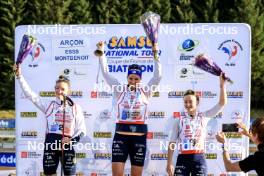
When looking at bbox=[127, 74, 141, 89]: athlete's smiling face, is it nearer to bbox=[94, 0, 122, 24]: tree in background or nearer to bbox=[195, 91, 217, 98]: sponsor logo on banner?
bbox=[195, 91, 217, 98]: sponsor logo on banner

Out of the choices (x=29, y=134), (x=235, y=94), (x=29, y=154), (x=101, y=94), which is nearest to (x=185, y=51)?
(x=235, y=94)

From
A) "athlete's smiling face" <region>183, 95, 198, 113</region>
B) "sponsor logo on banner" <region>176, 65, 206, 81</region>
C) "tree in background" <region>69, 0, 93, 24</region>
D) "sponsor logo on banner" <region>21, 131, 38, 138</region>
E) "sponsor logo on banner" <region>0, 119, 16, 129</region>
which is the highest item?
"tree in background" <region>69, 0, 93, 24</region>

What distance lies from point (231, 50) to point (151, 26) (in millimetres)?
1050

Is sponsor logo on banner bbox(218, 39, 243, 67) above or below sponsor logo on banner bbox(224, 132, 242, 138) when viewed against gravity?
above

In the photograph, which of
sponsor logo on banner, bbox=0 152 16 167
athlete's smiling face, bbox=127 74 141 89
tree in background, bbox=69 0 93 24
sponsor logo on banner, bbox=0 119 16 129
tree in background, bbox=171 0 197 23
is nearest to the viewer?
athlete's smiling face, bbox=127 74 141 89

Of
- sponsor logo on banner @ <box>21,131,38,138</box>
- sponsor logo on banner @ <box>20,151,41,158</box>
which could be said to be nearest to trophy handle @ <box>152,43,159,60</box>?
sponsor logo on banner @ <box>21,131,38,138</box>

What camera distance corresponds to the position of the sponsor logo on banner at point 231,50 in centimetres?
601

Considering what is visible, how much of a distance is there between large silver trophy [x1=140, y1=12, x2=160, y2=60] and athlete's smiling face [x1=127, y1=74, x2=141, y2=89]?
393 millimetres

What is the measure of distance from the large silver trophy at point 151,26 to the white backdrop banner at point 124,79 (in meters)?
0.38

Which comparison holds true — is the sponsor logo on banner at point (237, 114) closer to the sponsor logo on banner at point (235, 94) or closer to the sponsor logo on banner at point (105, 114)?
the sponsor logo on banner at point (235, 94)

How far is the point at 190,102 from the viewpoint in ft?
18.6

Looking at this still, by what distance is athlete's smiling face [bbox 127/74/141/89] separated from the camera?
19.6ft

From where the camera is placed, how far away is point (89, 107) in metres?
6.23

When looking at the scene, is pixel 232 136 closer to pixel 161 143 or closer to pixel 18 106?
pixel 161 143
